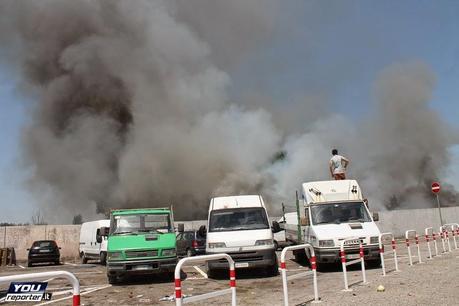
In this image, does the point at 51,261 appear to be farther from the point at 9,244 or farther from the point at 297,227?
the point at 297,227

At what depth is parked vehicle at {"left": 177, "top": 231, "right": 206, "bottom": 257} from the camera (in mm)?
18997

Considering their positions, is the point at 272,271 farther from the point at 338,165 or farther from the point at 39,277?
the point at 39,277

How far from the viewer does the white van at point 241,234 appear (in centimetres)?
1005

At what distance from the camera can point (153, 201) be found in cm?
3241

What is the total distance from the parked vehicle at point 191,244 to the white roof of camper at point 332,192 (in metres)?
8.03

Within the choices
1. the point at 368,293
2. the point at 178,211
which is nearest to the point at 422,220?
the point at 178,211

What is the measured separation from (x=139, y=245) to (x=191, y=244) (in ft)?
31.4

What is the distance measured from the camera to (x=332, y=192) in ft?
39.4

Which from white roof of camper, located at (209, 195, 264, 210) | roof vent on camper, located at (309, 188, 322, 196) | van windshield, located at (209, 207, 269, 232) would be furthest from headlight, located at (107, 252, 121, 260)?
roof vent on camper, located at (309, 188, 322, 196)

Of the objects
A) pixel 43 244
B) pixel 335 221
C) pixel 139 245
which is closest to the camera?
pixel 139 245

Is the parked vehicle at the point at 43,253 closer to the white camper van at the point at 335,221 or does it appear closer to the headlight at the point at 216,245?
the white camper van at the point at 335,221

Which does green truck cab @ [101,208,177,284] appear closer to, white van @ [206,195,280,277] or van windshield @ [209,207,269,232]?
white van @ [206,195,280,277]

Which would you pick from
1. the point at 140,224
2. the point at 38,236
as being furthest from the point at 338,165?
the point at 38,236

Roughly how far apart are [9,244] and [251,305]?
71.8 feet
